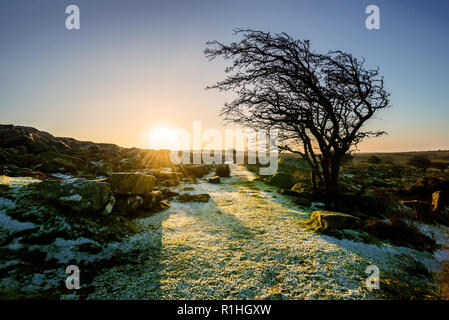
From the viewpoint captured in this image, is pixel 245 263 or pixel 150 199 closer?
pixel 245 263

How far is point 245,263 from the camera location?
3.91 metres

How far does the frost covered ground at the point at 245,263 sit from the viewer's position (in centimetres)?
303

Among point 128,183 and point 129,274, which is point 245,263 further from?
point 128,183

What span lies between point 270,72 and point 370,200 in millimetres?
8197

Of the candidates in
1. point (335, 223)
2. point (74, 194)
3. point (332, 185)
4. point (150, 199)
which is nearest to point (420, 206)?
point (332, 185)

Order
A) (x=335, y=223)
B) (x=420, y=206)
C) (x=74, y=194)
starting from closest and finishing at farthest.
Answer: (x=74, y=194) < (x=335, y=223) < (x=420, y=206)

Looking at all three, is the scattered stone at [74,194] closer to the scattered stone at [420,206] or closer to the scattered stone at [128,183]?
the scattered stone at [128,183]

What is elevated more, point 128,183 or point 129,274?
point 128,183

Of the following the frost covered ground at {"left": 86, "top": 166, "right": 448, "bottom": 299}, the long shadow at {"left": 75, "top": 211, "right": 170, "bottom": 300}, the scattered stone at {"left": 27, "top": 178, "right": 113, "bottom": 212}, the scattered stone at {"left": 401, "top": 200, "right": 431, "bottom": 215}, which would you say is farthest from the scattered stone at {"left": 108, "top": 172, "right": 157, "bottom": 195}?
the scattered stone at {"left": 401, "top": 200, "right": 431, "bottom": 215}

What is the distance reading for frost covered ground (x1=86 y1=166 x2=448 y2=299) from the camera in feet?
9.93

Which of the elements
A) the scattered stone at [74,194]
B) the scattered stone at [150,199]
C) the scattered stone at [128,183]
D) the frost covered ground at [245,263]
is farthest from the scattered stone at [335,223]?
the scattered stone at [74,194]

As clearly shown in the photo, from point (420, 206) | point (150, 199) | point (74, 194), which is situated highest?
point (74, 194)
